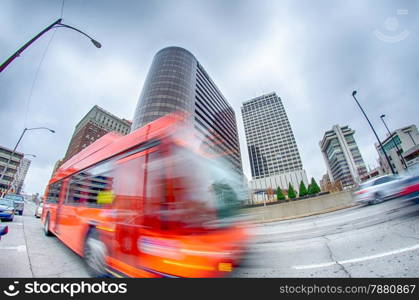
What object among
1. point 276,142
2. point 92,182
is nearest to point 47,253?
point 92,182

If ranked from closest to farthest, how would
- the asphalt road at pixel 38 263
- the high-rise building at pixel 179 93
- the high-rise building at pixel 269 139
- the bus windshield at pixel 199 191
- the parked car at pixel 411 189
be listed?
the bus windshield at pixel 199 191 < the asphalt road at pixel 38 263 < the parked car at pixel 411 189 < the high-rise building at pixel 179 93 < the high-rise building at pixel 269 139

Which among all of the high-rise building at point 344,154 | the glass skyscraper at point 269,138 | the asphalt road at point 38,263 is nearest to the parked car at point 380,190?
the asphalt road at point 38,263

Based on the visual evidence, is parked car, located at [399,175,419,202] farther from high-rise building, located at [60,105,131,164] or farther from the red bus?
high-rise building, located at [60,105,131,164]

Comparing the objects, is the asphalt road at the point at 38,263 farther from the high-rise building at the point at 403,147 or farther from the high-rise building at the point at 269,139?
the high-rise building at the point at 269,139

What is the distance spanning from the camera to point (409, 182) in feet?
21.4

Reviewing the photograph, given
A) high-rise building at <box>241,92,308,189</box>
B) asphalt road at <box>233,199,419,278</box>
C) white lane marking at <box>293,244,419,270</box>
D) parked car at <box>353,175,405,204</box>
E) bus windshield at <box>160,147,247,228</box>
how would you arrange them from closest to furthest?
bus windshield at <box>160,147,247,228</box>
asphalt road at <box>233,199,419,278</box>
white lane marking at <box>293,244,419,270</box>
parked car at <box>353,175,405,204</box>
high-rise building at <box>241,92,308,189</box>

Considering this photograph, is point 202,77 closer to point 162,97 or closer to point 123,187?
point 162,97

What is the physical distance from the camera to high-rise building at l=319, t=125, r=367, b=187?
86.6 metres

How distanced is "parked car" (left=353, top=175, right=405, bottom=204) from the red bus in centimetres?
1041

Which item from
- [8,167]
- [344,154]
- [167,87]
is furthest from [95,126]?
[344,154]

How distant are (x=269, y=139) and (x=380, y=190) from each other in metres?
96.6

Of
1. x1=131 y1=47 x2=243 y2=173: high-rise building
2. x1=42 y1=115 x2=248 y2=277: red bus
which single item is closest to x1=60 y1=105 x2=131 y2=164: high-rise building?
x1=131 y1=47 x2=243 y2=173: high-rise building

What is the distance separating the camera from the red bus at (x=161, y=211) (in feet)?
6.72

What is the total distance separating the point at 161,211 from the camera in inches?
89.0
